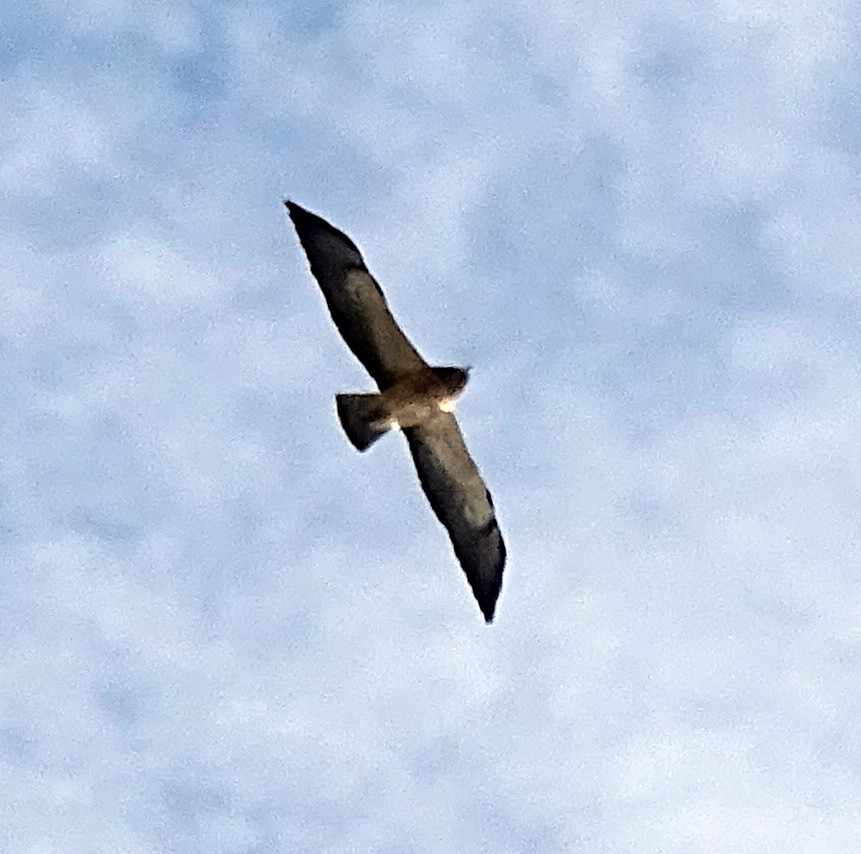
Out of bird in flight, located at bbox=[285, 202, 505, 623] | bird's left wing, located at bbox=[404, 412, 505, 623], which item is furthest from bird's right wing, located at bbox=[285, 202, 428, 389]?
bird's left wing, located at bbox=[404, 412, 505, 623]

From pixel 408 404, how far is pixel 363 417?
64 centimetres

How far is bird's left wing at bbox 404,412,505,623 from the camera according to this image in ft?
113

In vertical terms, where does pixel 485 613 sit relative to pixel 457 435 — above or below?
below

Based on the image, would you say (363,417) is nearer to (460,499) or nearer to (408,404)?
(408,404)

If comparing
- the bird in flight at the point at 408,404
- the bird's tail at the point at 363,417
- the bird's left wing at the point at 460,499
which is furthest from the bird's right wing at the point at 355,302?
the bird's left wing at the point at 460,499

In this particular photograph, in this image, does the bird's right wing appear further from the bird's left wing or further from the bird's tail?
the bird's left wing

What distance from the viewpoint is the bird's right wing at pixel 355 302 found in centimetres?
3328

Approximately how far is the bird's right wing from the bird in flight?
0.04 ft

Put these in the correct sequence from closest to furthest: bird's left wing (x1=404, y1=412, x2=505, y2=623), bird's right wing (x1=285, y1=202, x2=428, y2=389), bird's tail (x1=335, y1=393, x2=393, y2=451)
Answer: bird's right wing (x1=285, y1=202, x2=428, y2=389)
bird's tail (x1=335, y1=393, x2=393, y2=451)
bird's left wing (x1=404, y1=412, x2=505, y2=623)

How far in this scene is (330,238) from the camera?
33250 mm

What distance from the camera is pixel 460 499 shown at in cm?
3462

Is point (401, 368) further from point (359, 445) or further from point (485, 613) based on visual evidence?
point (485, 613)

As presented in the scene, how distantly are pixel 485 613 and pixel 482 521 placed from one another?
1.38m

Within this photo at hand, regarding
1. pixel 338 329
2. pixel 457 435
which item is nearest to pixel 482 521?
pixel 457 435
